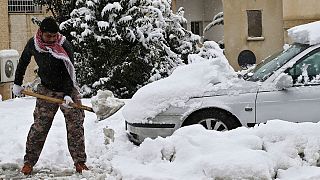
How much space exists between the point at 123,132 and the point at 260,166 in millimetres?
2946

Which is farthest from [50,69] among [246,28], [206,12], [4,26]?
[206,12]

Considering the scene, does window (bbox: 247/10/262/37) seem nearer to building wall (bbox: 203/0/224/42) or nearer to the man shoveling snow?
building wall (bbox: 203/0/224/42)

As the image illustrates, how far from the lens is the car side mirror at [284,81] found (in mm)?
7345

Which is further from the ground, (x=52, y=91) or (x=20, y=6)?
(x=20, y=6)

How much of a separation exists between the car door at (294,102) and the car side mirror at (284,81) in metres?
0.05

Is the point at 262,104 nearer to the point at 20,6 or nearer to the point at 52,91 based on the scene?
the point at 52,91

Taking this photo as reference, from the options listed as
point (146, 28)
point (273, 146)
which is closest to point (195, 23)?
point (146, 28)

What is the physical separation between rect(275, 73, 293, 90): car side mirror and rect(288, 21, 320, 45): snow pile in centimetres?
59

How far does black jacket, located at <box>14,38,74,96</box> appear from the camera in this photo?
682 centimetres

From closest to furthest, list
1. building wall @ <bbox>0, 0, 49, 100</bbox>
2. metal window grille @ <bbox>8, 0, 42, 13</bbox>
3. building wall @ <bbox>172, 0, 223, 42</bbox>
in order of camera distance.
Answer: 1. building wall @ <bbox>0, 0, 49, 100</bbox>
2. metal window grille @ <bbox>8, 0, 42, 13</bbox>
3. building wall @ <bbox>172, 0, 223, 42</bbox>

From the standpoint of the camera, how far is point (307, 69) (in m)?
7.56

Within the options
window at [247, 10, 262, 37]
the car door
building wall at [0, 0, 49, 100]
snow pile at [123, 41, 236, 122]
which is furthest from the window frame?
the car door

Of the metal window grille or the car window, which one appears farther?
the metal window grille

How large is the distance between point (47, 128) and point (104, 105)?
1965mm
